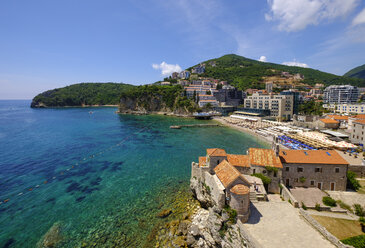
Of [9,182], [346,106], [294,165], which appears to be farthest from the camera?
[346,106]

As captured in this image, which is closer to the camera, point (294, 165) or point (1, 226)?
point (1, 226)

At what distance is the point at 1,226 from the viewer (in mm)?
18031

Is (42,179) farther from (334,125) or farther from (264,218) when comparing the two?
(334,125)

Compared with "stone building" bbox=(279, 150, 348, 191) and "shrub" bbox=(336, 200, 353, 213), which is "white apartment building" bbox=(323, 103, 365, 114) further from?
"shrub" bbox=(336, 200, 353, 213)

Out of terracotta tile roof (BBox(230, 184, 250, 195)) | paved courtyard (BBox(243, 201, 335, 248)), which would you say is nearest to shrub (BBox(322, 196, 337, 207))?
paved courtyard (BBox(243, 201, 335, 248))

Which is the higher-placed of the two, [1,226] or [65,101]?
[65,101]

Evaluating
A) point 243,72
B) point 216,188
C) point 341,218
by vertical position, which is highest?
point 243,72

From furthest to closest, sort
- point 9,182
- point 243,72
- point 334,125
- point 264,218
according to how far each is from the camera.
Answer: point 243,72 → point 334,125 → point 9,182 → point 264,218

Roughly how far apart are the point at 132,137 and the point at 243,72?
175 m

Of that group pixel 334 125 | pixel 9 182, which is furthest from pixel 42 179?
pixel 334 125

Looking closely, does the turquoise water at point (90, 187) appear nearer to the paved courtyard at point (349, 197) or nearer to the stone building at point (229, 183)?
the stone building at point (229, 183)

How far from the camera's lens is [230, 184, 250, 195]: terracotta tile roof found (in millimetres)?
14242

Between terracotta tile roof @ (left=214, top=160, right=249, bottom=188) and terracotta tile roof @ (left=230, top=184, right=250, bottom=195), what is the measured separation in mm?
619

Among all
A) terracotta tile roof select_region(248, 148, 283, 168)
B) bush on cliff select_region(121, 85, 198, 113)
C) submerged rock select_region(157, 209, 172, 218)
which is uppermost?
bush on cliff select_region(121, 85, 198, 113)
